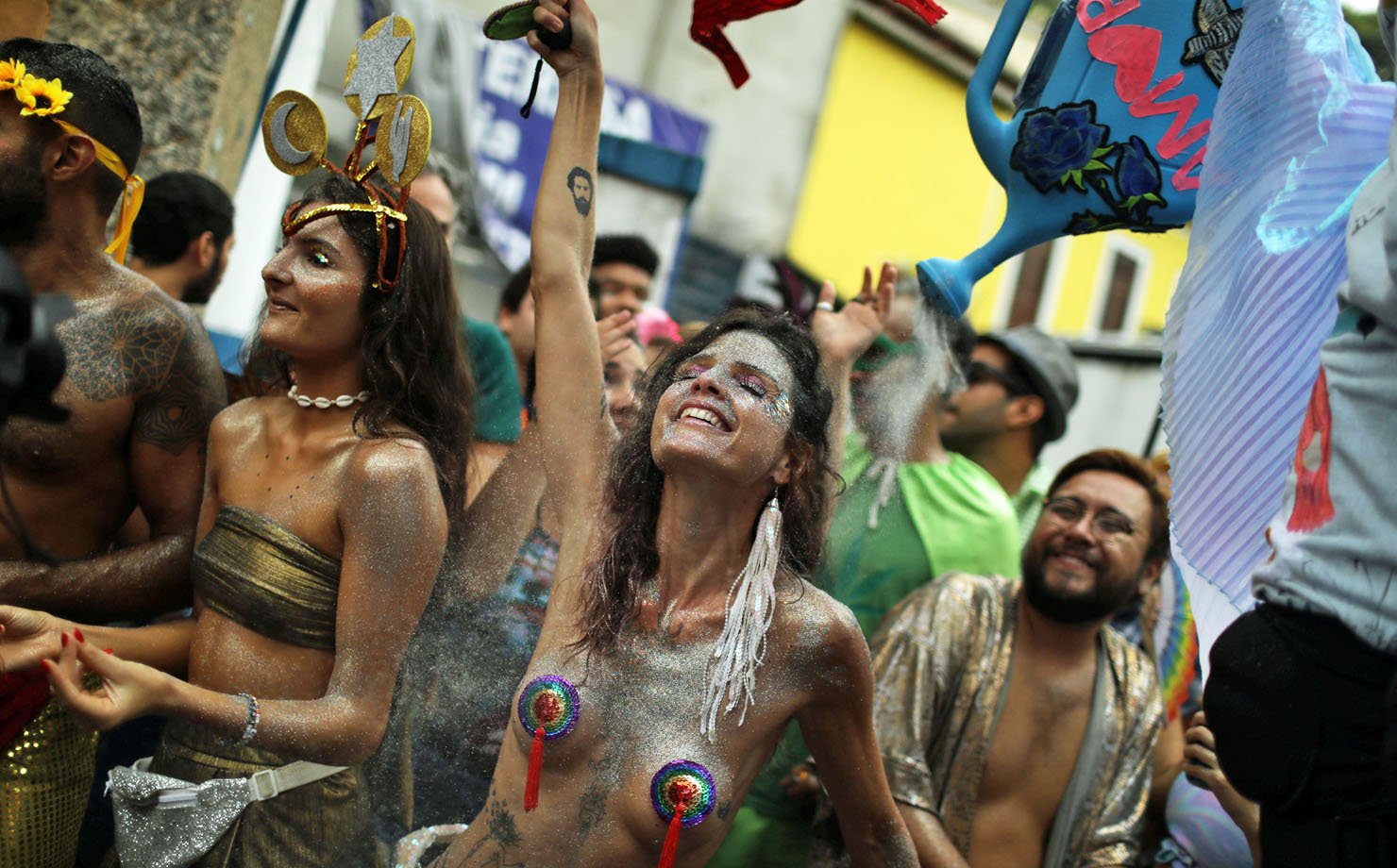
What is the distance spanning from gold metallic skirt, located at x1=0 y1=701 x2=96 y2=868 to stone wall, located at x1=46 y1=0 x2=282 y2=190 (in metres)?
1.94

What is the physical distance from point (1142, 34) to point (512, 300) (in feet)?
8.59

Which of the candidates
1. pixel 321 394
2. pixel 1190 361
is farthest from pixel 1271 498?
pixel 321 394

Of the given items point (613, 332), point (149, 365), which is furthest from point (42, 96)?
point (613, 332)

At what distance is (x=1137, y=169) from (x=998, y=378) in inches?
93.9

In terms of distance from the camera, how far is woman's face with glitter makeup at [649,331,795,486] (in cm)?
230

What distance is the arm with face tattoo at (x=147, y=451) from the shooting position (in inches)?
108

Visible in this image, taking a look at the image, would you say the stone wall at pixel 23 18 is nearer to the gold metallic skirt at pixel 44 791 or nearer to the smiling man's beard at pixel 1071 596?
the gold metallic skirt at pixel 44 791

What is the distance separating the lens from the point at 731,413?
2348 millimetres

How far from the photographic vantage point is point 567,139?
270 cm

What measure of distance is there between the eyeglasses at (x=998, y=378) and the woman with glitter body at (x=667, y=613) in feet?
7.29

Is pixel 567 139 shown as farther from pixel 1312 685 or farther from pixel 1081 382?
pixel 1081 382

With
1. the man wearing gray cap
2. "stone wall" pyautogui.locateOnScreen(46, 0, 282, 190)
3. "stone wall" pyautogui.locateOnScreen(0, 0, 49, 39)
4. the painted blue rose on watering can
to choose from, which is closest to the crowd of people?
the painted blue rose on watering can

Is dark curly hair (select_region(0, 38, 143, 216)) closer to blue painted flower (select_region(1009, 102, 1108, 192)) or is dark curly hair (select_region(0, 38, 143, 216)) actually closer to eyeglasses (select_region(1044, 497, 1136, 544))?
blue painted flower (select_region(1009, 102, 1108, 192))

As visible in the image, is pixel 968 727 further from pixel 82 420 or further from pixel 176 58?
pixel 176 58
